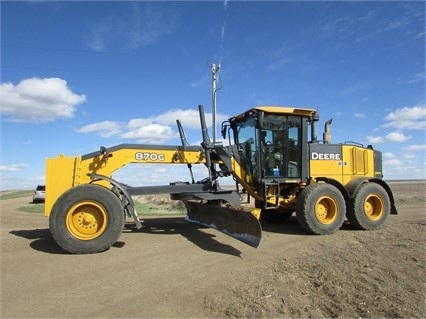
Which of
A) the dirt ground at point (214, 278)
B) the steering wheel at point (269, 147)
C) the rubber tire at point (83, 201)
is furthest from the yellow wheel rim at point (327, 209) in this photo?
the rubber tire at point (83, 201)

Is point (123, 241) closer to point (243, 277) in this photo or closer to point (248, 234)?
point (248, 234)

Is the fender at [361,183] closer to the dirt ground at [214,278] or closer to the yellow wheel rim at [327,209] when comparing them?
the yellow wheel rim at [327,209]

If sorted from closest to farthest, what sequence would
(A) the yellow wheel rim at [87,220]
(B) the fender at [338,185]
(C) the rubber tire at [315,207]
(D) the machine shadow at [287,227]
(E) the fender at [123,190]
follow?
(A) the yellow wheel rim at [87,220] → (E) the fender at [123,190] → (C) the rubber tire at [315,207] → (D) the machine shadow at [287,227] → (B) the fender at [338,185]

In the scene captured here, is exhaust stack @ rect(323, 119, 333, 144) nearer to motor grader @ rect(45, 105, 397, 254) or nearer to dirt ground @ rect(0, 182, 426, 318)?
motor grader @ rect(45, 105, 397, 254)

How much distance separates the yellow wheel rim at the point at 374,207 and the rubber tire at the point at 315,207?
1219mm

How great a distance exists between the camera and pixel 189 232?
1020 centimetres

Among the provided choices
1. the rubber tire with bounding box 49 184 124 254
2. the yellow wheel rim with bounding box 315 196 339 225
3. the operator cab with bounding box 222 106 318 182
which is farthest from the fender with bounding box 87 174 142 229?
the yellow wheel rim with bounding box 315 196 339 225

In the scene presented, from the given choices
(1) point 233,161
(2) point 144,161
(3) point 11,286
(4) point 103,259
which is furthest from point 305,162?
(3) point 11,286

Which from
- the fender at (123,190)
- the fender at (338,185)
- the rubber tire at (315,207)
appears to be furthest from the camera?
the fender at (338,185)

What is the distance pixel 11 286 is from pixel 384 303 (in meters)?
5.20

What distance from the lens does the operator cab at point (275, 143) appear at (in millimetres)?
10539

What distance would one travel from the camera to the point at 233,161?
10.3 m

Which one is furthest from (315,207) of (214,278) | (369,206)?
(214,278)

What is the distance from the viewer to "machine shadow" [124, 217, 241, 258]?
27.7 feet
